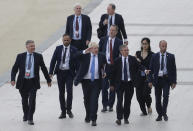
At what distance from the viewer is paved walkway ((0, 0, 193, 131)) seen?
13188mm

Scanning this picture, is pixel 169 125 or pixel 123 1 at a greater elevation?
pixel 123 1

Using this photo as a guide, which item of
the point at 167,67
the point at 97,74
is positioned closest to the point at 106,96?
the point at 97,74

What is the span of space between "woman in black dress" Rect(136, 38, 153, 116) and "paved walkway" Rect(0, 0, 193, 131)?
0.25 metres

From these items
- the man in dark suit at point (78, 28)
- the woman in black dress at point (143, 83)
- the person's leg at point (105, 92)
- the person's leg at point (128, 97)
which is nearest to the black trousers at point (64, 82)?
the person's leg at point (105, 92)

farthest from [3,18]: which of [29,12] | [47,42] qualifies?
[47,42]

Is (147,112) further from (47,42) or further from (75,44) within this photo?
(47,42)

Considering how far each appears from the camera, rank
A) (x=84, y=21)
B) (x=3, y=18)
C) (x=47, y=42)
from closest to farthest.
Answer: (x=84, y=21) < (x=47, y=42) < (x=3, y=18)

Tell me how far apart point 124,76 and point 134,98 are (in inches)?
87.7

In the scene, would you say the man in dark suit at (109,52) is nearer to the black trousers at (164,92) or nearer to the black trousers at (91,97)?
the black trousers at (91,97)

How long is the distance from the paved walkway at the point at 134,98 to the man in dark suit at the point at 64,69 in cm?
32

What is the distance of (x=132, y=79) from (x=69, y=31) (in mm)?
3254

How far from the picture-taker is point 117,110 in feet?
43.5

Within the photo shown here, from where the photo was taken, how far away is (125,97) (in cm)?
1327

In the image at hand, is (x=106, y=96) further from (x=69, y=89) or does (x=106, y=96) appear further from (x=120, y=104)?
(x=120, y=104)
